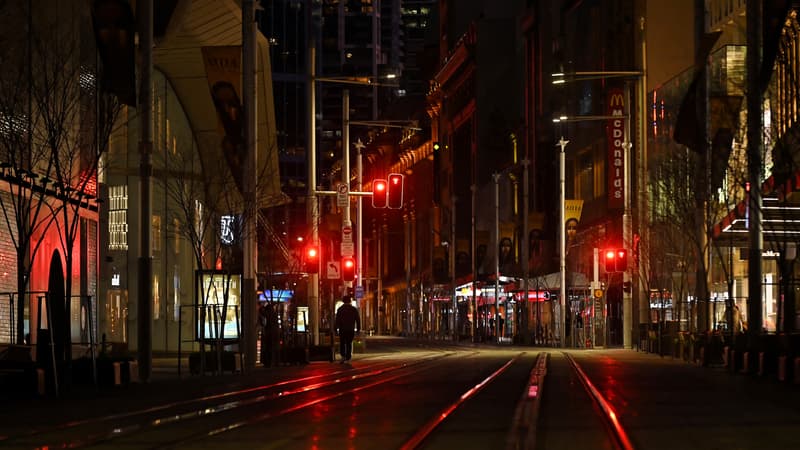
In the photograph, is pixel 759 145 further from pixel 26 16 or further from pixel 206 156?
pixel 206 156

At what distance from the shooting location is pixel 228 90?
40.7 m

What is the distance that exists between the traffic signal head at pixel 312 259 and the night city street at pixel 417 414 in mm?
14364

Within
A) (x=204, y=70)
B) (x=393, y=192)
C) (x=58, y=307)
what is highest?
(x=204, y=70)

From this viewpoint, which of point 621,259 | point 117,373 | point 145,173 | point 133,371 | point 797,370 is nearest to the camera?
point 117,373

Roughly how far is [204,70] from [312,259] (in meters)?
11.4

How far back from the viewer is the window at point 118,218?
51.6 m

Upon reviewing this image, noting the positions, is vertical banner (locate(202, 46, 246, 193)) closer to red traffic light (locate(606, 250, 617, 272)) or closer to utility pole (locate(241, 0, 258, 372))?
utility pole (locate(241, 0, 258, 372))

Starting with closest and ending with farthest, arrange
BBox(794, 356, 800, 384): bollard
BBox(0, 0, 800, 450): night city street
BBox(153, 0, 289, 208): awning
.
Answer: BBox(0, 0, 800, 450): night city street, BBox(794, 356, 800, 384): bollard, BBox(153, 0, 289, 208): awning

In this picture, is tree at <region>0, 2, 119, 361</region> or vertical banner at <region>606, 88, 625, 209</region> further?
vertical banner at <region>606, 88, 625, 209</region>

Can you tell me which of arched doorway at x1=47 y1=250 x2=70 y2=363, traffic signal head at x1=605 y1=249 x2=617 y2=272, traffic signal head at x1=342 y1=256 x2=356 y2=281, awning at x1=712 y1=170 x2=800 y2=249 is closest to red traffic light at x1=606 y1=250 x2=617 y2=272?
traffic signal head at x1=605 y1=249 x2=617 y2=272

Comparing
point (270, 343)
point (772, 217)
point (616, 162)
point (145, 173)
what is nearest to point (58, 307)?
point (145, 173)

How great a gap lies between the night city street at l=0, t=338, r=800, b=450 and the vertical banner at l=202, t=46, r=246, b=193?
9383 mm

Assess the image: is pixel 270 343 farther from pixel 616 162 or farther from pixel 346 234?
pixel 616 162

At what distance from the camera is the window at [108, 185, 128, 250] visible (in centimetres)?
5162
